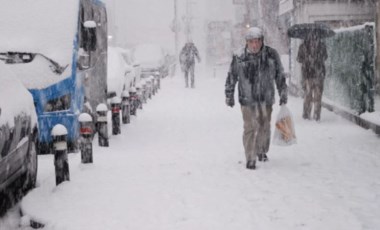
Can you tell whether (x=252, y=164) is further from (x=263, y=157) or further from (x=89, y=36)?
(x=89, y=36)

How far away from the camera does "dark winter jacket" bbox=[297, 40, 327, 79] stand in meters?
13.9

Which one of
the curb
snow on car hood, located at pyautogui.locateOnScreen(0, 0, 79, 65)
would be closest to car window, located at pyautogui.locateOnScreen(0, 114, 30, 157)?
snow on car hood, located at pyautogui.locateOnScreen(0, 0, 79, 65)

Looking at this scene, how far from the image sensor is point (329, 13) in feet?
69.4

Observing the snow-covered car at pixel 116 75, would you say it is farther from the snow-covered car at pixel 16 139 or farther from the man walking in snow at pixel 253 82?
the snow-covered car at pixel 16 139

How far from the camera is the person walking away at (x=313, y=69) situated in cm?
1391

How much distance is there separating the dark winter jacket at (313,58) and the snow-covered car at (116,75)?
4.98m

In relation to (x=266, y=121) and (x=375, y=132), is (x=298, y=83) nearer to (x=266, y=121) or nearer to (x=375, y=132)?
(x=375, y=132)

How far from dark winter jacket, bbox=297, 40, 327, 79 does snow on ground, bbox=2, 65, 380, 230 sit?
2.13 meters

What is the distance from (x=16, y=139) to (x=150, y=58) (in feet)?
95.2

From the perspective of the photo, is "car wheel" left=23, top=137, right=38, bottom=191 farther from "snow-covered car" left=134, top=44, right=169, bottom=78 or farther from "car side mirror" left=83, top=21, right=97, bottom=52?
"snow-covered car" left=134, top=44, right=169, bottom=78

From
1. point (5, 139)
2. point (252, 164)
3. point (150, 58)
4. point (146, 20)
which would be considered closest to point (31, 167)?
point (5, 139)

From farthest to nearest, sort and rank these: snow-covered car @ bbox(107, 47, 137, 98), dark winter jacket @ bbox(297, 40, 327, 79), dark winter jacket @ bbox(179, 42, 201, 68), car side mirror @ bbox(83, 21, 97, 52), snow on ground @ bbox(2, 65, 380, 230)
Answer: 1. dark winter jacket @ bbox(179, 42, 201, 68)
2. snow-covered car @ bbox(107, 47, 137, 98)
3. dark winter jacket @ bbox(297, 40, 327, 79)
4. car side mirror @ bbox(83, 21, 97, 52)
5. snow on ground @ bbox(2, 65, 380, 230)

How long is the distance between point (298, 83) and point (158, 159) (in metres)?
12.4

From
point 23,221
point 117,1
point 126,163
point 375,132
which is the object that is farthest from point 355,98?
point 117,1
